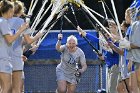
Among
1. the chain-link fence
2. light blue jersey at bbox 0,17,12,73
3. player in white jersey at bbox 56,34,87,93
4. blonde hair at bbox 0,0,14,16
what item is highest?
blonde hair at bbox 0,0,14,16

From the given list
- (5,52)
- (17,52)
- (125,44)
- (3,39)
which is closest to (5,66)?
(5,52)

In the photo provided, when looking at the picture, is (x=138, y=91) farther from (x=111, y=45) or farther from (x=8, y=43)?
(x=8, y=43)

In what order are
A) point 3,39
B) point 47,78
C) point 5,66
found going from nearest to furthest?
point 5,66
point 3,39
point 47,78

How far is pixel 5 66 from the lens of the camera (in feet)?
28.7

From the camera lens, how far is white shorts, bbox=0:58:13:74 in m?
8.75

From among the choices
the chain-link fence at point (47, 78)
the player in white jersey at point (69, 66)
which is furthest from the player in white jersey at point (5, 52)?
the chain-link fence at point (47, 78)

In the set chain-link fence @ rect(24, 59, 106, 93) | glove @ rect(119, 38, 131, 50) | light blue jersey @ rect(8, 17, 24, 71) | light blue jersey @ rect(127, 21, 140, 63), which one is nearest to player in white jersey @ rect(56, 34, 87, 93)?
chain-link fence @ rect(24, 59, 106, 93)

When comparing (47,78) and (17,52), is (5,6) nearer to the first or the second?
(17,52)

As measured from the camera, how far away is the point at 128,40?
915cm

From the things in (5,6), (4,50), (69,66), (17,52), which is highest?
(5,6)

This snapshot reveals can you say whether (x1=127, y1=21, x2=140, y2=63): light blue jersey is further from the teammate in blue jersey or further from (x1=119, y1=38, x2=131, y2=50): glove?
the teammate in blue jersey

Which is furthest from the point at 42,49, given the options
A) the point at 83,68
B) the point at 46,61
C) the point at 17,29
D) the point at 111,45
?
the point at 17,29

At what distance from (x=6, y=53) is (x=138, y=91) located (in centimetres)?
238

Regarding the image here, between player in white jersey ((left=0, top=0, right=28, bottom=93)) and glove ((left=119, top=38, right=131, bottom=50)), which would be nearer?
player in white jersey ((left=0, top=0, right=28, bottom=93))
